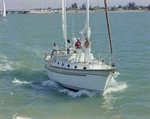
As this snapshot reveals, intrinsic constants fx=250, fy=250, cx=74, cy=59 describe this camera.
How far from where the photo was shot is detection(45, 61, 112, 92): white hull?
20.8 m

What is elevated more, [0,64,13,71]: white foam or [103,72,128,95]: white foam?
[0,64,13,71]: white foam

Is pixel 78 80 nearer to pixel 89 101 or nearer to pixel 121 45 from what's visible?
pixel 89 101

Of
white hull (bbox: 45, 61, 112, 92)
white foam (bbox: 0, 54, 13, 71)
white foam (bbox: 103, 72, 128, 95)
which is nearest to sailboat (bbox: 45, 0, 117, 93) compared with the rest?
white hull (bbox: 45, 61, 112, 92)

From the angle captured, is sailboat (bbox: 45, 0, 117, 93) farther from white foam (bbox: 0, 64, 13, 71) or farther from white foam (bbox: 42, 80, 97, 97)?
white foam (bbox: 0, 64, 13, 71)

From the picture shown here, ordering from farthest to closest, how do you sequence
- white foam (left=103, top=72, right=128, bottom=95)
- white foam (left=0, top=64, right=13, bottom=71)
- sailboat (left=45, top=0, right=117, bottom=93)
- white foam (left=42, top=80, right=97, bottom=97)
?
white foam (left=0, top=64, right=13, bottom=71)
white foam (left=103, top=72, right=128, bottom=95)
white foam (left=42, top=80, right=97, bottom=97)
sailboat (left=45, top=0, right=117, bottom=93)

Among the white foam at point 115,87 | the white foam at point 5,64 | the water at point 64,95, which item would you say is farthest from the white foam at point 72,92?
the white foam at point 5,64

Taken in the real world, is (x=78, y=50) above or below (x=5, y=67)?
above

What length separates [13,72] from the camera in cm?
2912

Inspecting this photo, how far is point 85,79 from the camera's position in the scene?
2130cm

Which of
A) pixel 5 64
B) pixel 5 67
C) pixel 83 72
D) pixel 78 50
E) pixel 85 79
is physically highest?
pixel 78 50

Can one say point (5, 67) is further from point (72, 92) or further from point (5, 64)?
point (72, 92)

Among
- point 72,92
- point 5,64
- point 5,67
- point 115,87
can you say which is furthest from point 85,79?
point 5,64

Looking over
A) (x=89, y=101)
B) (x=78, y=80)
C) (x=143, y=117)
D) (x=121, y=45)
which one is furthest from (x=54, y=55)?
(x=121, y=45)

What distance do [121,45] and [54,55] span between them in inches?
858
